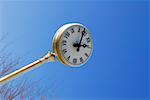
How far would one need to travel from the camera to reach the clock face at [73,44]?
5.33ft

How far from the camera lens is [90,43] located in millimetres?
1701

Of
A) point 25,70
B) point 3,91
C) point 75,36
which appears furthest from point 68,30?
point 3,91

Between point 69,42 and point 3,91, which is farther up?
point 3,91

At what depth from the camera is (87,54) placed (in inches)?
66.5

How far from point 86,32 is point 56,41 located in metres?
0.18

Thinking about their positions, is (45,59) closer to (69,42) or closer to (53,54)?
(53,54)

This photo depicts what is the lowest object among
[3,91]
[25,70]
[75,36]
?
[25,70]

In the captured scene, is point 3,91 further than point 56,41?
Yes

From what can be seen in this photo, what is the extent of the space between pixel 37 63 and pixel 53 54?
0.10 metres

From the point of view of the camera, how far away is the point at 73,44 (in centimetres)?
165

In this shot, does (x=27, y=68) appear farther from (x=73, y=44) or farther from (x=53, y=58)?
(x=73, y=44)

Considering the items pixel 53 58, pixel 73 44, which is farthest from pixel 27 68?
pixel 73 44

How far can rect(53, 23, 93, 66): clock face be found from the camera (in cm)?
162

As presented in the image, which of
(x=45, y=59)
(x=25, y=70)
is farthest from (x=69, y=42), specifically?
(x=25, y=70)
